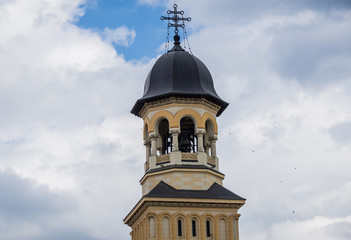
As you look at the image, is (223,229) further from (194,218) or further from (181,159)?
(181,159)

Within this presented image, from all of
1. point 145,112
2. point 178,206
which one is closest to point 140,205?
point 178,206

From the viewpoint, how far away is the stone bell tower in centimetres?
7044

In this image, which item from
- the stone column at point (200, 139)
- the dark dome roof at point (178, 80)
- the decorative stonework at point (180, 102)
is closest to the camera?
the stone column at point (200, 139)

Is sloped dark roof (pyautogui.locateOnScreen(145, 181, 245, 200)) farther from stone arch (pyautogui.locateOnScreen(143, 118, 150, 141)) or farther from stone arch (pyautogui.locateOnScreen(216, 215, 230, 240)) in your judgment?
stone arch (pyautogui.locateOnScreen(143, 118, 150, 141))

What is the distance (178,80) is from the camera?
2958 inches

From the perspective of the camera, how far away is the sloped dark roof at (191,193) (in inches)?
2790

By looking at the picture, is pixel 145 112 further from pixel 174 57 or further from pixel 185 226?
pixel 185 226

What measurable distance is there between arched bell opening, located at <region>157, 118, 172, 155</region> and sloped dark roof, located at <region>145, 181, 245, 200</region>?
3.97 metres

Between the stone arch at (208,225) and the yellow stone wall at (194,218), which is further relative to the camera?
the stone arch at (208,225)

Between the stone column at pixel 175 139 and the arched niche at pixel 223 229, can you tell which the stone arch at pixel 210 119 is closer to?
the stone column at pixel 175 139

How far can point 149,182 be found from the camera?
73750 millimetres

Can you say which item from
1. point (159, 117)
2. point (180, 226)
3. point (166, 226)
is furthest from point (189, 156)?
point (166, 226)

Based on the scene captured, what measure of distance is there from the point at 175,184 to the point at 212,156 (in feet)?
12.8

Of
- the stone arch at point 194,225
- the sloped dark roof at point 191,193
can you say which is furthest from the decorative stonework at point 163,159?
the stone arch at point 194,225
